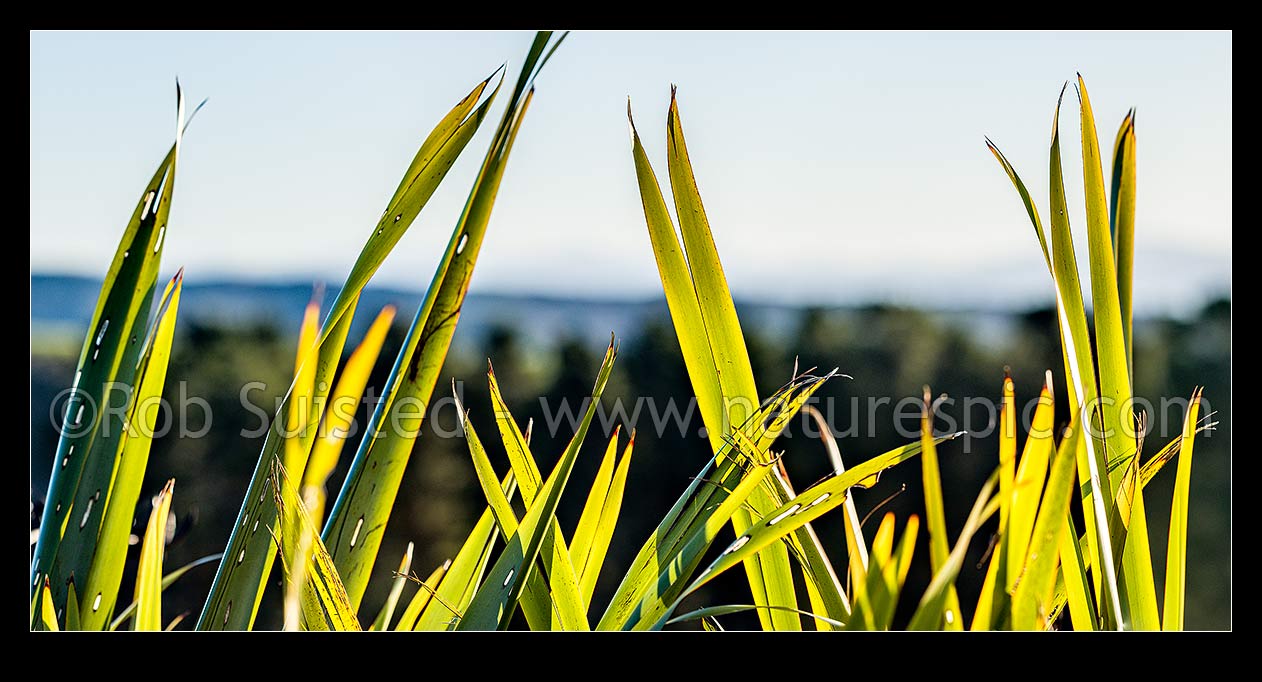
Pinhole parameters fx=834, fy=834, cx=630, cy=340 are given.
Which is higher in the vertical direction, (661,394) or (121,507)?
(121,507)

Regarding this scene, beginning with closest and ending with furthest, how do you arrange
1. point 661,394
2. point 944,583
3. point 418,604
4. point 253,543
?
point 944,583, point 253,543, point 418,604, point 661,394

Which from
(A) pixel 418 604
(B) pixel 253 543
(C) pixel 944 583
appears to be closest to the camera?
(C) pixel 944 583

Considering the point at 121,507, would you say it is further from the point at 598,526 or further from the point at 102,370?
the point at 598,526

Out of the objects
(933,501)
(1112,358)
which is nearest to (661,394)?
(1112,358)

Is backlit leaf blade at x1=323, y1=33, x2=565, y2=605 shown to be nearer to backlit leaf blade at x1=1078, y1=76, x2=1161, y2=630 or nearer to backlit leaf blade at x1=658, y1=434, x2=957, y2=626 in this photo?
backlit leaf blade at x1=658, y1=434, x2=957, y2=626

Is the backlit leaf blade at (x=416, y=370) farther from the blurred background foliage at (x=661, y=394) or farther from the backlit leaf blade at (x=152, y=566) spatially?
the blurred background foliage at (x=661, y=394)

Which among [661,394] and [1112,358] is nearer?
[1112,358]

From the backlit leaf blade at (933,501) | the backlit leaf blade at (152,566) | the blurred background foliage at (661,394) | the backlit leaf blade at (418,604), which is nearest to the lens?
the backlit leaf blade at (933,501)

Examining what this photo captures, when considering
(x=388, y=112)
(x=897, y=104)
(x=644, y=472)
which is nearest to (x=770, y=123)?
(x=897, y=104)

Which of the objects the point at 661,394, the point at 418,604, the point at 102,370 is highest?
the point at 102,370

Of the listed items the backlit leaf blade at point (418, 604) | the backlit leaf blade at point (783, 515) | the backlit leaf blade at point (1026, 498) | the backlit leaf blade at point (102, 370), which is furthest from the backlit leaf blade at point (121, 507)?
the backlit leaf blade at point (1026, 498)
